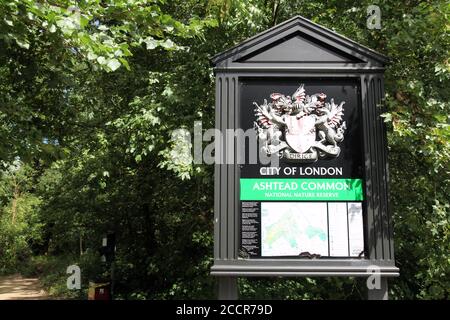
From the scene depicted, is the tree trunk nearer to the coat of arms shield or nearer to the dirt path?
the dirt path

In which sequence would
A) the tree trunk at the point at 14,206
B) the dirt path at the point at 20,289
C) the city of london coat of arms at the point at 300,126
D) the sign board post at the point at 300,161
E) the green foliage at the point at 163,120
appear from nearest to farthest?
the sign board post at the point at 300,161 < the city of london coat of arms at the point at 300,126 < the green foliage at the point at 163,120 < the dirt path at the point at 20,289 < the tree trunk at the point at 14,206

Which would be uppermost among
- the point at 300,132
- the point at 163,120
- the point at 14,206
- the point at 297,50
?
the point at 297,50

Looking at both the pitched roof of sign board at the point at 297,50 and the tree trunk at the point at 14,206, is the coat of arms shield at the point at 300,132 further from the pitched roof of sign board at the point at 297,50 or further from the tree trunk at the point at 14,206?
the tree trunk at the point at 14,206

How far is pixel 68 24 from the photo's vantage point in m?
4.82

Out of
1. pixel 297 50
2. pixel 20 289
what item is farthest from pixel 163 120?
pixel 20 289

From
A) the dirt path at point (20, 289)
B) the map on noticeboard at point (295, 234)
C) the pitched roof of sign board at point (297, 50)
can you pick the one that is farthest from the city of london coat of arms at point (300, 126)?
the dirt path at point (20, 289)

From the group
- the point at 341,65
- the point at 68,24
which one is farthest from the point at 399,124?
the point at 68,24

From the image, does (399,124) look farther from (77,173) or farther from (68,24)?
(77,173)

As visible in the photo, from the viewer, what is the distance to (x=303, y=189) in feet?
15.5

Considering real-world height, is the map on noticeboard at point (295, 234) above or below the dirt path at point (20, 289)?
above

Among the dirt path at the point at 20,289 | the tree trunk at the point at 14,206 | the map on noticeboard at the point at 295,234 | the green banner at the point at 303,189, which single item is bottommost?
the dirt path at the point at 20,289

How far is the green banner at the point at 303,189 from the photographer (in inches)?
186

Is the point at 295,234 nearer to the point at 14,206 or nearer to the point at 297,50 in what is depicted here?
the point at 297,50

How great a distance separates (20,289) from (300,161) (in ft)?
42.4
